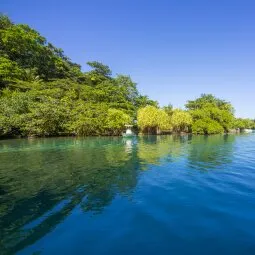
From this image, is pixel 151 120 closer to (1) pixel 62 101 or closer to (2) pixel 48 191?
(1) pixel 62 101

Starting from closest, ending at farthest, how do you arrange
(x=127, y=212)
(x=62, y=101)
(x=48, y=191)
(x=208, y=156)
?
(x=127, y=212)
(x=48, y=191)
(x=208, y=156)
(x=62, y=101)

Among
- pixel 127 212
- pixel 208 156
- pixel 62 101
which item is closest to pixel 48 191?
pixel 127 212

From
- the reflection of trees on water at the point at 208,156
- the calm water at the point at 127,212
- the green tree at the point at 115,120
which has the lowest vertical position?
the calm water at the point at 127,212

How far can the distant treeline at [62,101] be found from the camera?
40250mm

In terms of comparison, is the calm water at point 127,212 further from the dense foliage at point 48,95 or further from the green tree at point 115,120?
the green tree at point 115,120

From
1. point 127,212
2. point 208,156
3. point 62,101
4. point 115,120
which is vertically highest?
point 62,101

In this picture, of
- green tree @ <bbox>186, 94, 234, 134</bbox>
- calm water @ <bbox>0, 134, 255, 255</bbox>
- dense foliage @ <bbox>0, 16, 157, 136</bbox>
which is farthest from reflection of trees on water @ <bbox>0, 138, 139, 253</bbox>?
green tree @ <bbox>186, 94, 234, 134</bbox>

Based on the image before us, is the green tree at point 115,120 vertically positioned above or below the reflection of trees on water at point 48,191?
above

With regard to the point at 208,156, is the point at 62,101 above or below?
above

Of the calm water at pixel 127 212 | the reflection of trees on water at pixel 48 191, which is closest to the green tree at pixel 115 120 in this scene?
the reflection of trees on water at pixel 48 191

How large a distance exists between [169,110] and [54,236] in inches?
2583

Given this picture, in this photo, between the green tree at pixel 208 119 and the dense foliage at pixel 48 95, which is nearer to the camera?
the dense foliage at pixel 48 95

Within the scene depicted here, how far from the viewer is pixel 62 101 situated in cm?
4691

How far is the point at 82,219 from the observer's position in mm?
6027
